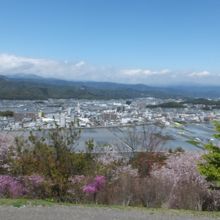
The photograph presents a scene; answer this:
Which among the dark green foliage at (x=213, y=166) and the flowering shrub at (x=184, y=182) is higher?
the dark green foliage at (x=213, y=166)

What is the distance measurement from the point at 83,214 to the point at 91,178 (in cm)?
234

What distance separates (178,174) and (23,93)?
87.1 m

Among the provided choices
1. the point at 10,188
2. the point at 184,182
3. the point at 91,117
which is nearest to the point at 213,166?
the point at 184,182

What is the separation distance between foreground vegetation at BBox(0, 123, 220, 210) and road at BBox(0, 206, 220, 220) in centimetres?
109

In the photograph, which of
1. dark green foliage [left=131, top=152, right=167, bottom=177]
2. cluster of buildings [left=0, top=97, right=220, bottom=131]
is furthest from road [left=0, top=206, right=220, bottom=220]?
cluster of buildings [left=0, top=97, right=220, bottom=131]

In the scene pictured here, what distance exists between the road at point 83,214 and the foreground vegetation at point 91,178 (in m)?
1.09

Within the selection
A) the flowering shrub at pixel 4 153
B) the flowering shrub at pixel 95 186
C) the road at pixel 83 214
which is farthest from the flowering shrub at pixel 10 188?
the road at pixel 83 214

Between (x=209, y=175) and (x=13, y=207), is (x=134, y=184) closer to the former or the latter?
(x=209, y=175)

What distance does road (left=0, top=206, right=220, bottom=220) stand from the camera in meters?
7.00

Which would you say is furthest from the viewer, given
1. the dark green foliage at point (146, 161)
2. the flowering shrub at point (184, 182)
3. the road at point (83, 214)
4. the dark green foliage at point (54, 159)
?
the dark green foliage at point (146, 161)

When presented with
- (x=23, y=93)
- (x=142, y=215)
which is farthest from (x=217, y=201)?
(x=23, y=93)

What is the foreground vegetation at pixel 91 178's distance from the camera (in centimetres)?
926

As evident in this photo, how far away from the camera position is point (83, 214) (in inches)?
288

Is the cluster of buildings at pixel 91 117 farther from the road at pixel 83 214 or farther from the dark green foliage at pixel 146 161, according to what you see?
the road at pixel 83 214
